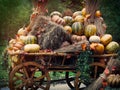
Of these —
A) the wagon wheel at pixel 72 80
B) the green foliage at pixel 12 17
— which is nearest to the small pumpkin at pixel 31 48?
the wagon wheel at pixel 72 80

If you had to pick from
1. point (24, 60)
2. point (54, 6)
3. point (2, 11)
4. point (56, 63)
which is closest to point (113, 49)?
point (56, 63)

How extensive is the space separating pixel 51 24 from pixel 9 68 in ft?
3.96

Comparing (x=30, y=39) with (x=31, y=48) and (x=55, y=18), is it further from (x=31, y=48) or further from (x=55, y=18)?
(x=55, y=18)

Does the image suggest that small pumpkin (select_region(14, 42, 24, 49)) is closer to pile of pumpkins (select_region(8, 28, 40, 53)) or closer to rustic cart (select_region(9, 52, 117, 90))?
pile of pumpkins (select_region(8, 28, 40, 53))

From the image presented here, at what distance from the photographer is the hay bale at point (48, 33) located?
7.32 metres

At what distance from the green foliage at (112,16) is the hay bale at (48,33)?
3.75 metres

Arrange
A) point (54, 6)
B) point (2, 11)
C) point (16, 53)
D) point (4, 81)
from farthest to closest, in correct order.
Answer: point (54, 6), point (2, 11), point (4, 81), point (16, 53)

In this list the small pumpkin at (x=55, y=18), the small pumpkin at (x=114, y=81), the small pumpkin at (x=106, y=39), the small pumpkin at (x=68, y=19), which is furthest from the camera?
the small pumpkin at (x=68, y=19)

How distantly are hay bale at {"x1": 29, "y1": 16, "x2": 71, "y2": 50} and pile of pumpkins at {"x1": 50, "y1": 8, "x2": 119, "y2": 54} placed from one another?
8.3 inches

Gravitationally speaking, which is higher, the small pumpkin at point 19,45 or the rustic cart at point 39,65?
the small pumpkin at point 19,45

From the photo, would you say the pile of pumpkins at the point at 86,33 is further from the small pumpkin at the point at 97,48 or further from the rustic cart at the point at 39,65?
the rustic cart at the point at 39,65

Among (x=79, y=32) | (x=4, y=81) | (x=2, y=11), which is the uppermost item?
(x=2, y=11)

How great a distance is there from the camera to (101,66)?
7414 millimetres

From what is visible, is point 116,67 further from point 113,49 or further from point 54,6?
point 54,6
